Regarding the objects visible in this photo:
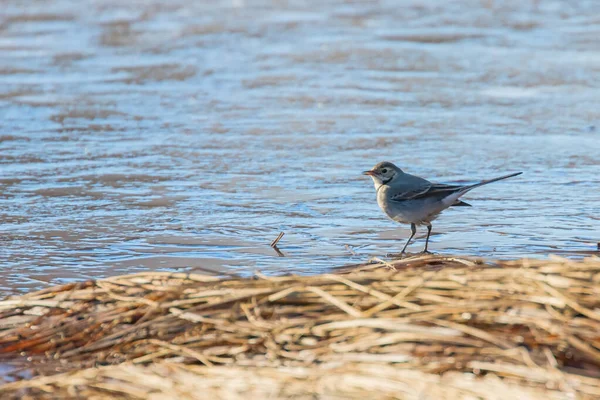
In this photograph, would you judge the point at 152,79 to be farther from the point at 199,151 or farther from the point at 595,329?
the point at 595,329

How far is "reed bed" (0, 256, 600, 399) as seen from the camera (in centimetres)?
313

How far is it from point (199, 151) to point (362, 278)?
4.79m

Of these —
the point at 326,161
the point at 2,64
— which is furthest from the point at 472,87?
the point at 2,64

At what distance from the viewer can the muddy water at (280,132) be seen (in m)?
6.00

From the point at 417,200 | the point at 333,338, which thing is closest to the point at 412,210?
the point at 417,200

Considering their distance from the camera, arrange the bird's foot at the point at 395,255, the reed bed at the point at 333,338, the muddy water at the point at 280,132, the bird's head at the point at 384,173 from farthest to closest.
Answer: the bird's head at the point at 384,173 < the muddy water at the point at 280,132 < the bird's foot at the point at 395,255 < the reed bed at the point at 333,338

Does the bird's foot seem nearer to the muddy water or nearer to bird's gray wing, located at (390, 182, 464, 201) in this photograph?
the muddy water

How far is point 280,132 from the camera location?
8.91 meters

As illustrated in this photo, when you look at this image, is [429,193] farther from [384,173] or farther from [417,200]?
[384,173]

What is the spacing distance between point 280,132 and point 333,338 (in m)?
5.58

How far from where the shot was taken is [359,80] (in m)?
11.0

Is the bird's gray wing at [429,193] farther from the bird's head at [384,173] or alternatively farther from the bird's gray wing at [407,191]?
the bird's head at [384,173]

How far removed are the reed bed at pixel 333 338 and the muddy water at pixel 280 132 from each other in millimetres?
1463

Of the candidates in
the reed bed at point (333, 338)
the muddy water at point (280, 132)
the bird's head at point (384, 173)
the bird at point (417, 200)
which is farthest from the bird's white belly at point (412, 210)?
the reed bed at point (333, 338)
